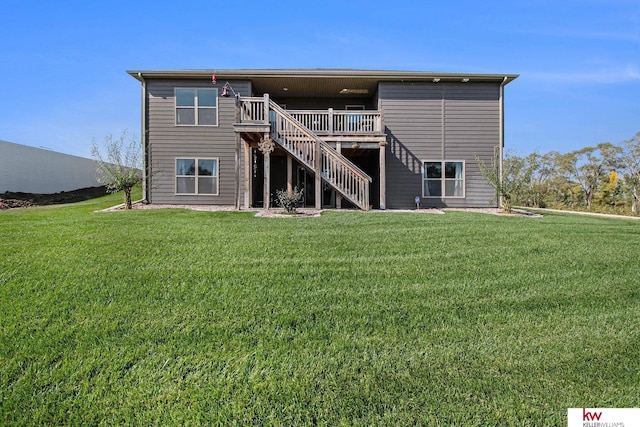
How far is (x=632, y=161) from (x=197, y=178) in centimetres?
3139

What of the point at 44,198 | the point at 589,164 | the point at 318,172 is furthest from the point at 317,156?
the point at 589,164

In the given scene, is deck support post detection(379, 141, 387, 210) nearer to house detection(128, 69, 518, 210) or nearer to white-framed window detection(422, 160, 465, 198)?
house detection(128, 69, 518, 210)

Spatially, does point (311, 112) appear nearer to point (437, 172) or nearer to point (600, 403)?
point (437, 172)

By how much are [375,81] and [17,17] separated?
11459 mm

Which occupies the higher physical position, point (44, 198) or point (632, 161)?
point (632, 161)

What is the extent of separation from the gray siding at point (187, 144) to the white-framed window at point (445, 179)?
7482 mm

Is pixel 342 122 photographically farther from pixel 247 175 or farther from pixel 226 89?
pixel 226 89

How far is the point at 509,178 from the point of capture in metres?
13.0

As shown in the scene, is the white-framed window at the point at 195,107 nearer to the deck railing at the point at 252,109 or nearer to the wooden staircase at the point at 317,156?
the deck railing at the point at 252,109

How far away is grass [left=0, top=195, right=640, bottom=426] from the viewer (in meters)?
2.52

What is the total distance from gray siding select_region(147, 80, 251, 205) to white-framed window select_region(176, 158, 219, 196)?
180mm

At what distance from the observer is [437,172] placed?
14.7 metres

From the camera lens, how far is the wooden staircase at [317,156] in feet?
39.8

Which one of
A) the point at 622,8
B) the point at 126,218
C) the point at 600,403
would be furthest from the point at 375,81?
the point at 600,403
